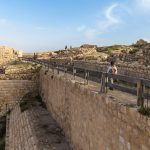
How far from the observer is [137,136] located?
7258 mm

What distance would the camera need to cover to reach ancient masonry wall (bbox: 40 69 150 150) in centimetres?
→ 735

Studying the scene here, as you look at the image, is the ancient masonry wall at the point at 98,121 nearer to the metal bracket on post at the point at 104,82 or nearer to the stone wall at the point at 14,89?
the metal bracket on post at the point at 104,82

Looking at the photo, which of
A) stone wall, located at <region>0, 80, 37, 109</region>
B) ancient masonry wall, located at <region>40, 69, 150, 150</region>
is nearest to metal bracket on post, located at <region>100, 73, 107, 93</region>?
ancient masonry wall, located at <region>40, 69, 150, 150</region>

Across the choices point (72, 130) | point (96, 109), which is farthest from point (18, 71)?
point (96, 109)

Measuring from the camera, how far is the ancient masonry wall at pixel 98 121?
735 centimetres

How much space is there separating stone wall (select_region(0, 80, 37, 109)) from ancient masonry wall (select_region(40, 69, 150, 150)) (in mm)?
12438

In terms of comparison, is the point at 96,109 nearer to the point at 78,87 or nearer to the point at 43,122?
the point at 78,87

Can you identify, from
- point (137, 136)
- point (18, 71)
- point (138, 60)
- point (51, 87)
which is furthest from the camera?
point (18, 71)

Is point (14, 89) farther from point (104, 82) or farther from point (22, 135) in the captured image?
point (104, 82)

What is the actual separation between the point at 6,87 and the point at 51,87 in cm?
996

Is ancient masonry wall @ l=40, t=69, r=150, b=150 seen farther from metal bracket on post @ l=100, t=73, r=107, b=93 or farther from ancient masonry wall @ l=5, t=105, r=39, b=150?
ancient masonry wall @ l=5, t=105, r=39, b=150

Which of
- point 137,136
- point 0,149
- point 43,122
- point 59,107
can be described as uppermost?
point 137,136

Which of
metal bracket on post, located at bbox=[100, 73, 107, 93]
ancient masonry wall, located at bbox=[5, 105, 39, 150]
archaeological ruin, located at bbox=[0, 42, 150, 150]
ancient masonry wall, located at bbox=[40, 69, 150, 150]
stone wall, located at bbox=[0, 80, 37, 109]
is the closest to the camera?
ancient masonry wall, located at bbox=[40, 69, 150, 150]

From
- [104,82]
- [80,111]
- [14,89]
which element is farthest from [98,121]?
[14,89]
